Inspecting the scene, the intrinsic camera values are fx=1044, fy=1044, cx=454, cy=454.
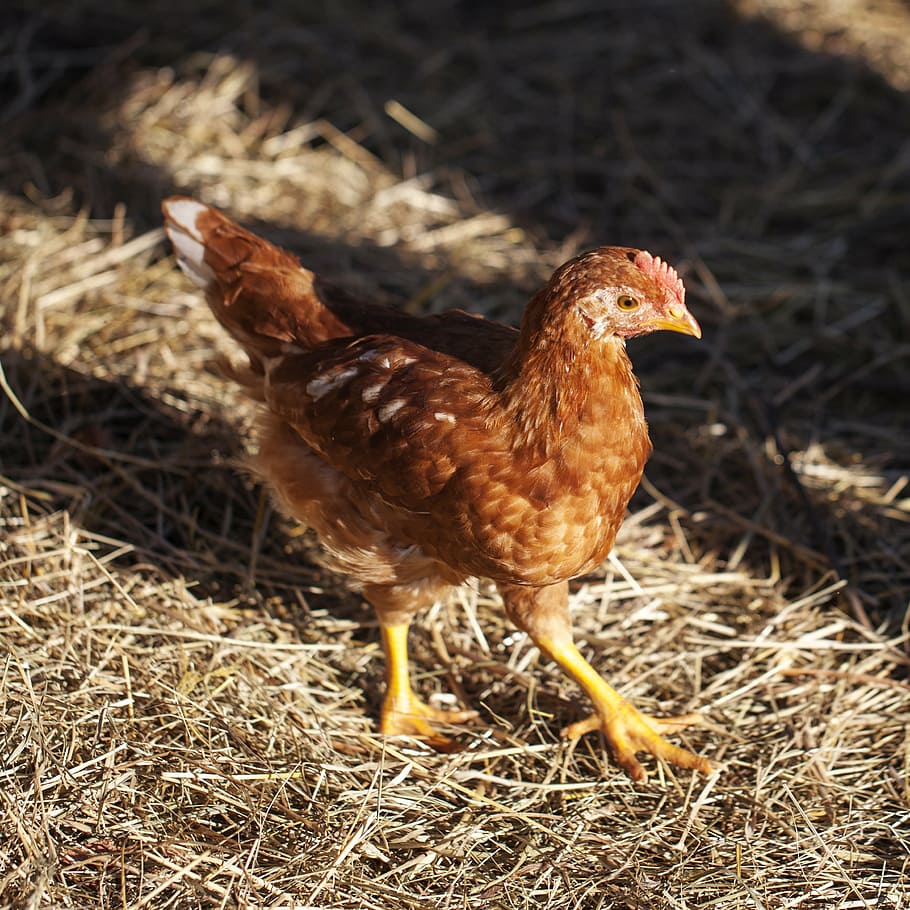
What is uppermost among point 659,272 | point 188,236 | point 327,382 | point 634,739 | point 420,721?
point 659,272

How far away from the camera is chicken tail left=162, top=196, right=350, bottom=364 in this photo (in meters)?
3.16

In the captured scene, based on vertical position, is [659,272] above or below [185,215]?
above

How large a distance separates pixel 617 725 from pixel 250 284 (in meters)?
1.74

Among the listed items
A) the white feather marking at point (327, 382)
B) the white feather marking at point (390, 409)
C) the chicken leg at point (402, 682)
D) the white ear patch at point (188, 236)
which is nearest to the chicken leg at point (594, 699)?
the chicken leg at point (402, 682)

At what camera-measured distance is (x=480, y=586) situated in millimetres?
3482

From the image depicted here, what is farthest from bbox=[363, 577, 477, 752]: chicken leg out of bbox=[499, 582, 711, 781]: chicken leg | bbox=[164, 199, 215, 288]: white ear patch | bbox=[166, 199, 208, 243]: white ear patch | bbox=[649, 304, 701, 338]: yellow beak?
bbox=[166, 199, 208, 243]: white ear patch

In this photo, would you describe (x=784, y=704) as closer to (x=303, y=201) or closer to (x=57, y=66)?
(x=303, y=201)

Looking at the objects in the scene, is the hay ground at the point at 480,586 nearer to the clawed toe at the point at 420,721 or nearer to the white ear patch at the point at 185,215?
the clawed toe at the point at 420,721

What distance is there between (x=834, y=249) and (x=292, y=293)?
3208 mm

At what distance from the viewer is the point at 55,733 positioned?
2.87m

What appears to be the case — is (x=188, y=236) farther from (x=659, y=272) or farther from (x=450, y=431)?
(x=659, y=272)

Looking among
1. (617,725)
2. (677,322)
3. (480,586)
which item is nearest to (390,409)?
(677,322)

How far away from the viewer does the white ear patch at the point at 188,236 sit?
3316 millimetres

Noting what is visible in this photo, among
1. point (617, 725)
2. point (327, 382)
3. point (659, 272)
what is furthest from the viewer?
point (617, 725)
